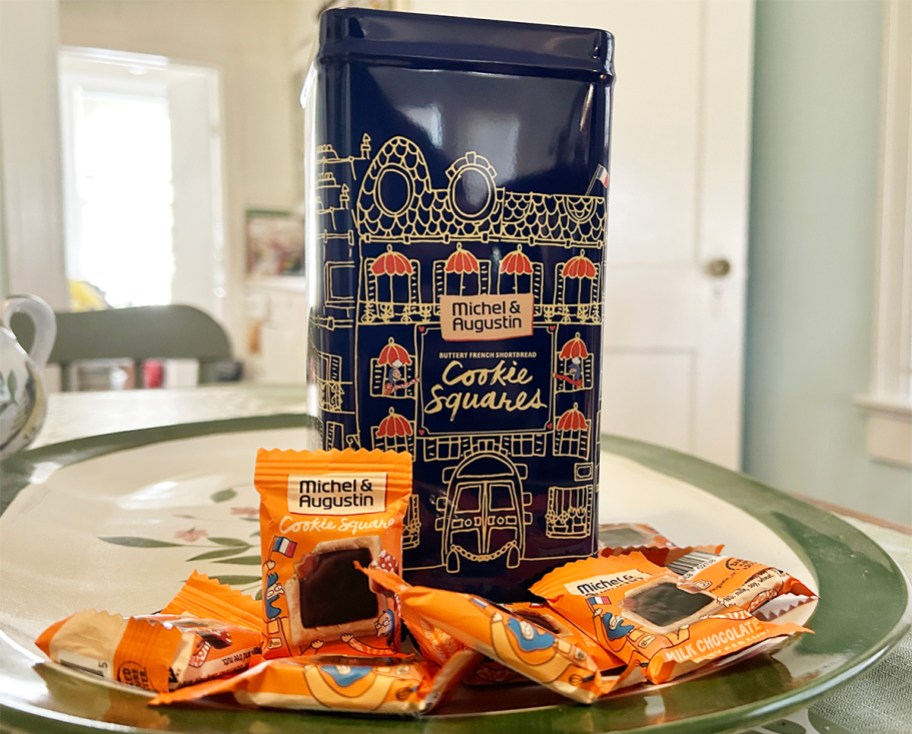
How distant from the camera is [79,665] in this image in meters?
0.27

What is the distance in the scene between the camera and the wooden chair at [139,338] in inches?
62.6

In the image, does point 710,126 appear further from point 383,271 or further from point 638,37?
point 383,271

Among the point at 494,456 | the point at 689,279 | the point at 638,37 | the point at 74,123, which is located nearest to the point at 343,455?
the point at 494,456

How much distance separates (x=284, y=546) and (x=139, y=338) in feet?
4.96

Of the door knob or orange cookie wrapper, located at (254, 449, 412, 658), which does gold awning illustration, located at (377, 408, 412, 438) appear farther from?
the door knob

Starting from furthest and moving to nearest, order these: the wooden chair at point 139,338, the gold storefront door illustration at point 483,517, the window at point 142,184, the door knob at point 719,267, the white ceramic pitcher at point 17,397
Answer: the window at point 142,184 → the door knob at point 719,267 → the wooden chair at point 139,338 → the white ceramic pitcher at point 17,397 → the gold storefront door illustration at point 483,517

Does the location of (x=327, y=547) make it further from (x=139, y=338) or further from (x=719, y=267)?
(x=719, y=267)

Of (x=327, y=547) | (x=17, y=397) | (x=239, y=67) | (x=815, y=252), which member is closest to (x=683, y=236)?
(x=815, y=252)

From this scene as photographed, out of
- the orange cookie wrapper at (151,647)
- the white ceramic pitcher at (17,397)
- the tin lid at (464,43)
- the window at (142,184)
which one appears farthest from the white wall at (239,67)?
the orange cookie wrapper at (151,647)

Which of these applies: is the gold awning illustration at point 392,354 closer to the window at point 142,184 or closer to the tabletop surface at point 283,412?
the tabletop surface at point 283,412

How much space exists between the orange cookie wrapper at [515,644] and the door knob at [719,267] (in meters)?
1.87

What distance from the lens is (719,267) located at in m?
2.01

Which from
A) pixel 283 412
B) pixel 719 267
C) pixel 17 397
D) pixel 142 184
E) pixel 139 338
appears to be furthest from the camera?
pixel 142 184

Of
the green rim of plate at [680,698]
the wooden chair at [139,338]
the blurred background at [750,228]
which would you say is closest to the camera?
the green rim of plate at [680,698]
